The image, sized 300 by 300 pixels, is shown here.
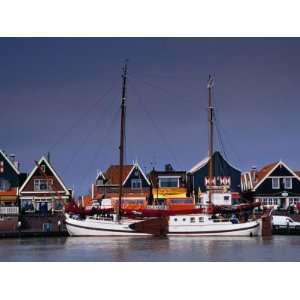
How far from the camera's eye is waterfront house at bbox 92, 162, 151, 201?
71.2 ft

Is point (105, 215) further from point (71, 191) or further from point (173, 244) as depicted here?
point (173, 244)

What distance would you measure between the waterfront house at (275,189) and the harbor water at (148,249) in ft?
11.6

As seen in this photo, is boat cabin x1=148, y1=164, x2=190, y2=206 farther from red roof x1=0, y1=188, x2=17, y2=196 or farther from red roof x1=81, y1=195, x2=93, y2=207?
red roof x1=0, y1=188, x2=17, y2=196

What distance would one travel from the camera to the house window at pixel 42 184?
24855 mm

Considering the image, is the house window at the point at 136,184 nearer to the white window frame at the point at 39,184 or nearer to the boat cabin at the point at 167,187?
the boat cabin at the point at 167,187

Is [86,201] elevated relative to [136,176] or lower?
lower

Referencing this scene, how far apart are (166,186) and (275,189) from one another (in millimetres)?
4171

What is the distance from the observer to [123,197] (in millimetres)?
25062

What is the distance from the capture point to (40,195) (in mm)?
25969

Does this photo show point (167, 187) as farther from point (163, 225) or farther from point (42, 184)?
point (42, 184)

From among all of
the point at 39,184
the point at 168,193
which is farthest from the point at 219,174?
the point at 39,184
